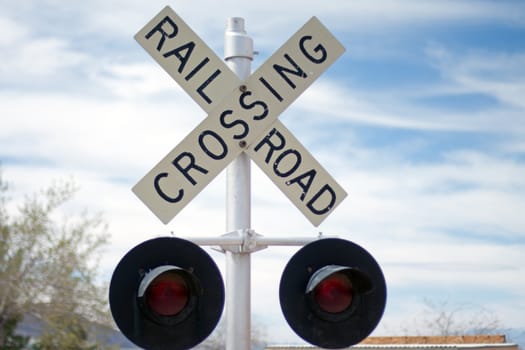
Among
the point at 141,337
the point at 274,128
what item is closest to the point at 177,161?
the point at 274,128

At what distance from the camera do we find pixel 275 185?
4.22 m

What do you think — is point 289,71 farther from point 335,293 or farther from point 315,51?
point 335,293

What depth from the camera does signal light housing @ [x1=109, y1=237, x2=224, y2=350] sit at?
3424 millimetres

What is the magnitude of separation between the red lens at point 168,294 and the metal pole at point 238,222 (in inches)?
24.1

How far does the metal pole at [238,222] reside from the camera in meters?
4.05

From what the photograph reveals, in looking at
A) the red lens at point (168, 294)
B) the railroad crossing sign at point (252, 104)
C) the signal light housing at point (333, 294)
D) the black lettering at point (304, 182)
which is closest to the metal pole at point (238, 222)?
the railroad crossing sign at point (252, 104)

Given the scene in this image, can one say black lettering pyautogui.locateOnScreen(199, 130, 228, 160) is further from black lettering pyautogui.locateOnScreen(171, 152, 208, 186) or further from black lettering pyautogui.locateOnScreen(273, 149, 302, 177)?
black lettering pyautogui.locateOnScreen(273, 149, 302, 177)

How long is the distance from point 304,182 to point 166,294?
1.06 metres

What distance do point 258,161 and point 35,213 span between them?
25.6m

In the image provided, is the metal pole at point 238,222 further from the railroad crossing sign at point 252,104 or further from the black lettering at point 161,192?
the black lettering at point 161,192

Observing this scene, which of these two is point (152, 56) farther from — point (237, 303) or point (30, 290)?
point (30, 290)

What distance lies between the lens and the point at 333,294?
11.8ft

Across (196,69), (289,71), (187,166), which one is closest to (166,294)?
(187,166)

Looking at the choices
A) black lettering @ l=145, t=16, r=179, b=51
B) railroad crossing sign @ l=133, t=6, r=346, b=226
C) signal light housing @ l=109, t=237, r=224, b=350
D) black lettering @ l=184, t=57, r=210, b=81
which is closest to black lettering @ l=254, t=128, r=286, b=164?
railroad crossing sign @ l=133, t=6, r=346, b=226
